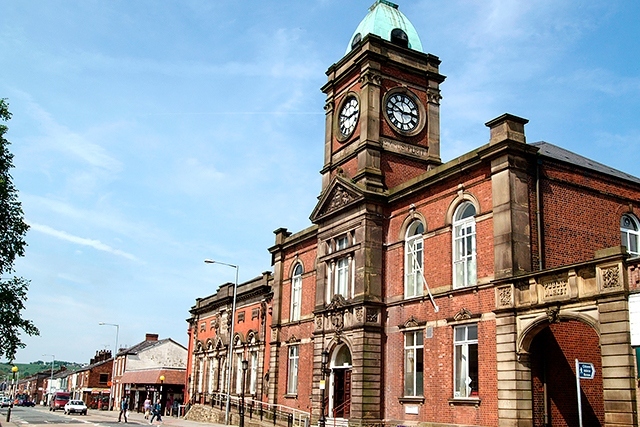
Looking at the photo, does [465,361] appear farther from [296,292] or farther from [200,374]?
[200,374]

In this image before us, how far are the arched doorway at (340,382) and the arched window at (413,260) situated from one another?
470 centimetres

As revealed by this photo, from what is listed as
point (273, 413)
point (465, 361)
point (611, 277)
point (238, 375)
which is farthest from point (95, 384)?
point (611, 277)

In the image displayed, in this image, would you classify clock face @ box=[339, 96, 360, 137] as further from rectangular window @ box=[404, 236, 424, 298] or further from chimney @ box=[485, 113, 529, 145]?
chimney @ box=[485, 113, 529, 145]

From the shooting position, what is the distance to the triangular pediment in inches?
1199

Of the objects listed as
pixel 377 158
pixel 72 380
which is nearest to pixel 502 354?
pixel 377 158

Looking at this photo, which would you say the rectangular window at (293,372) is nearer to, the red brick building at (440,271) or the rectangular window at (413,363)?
the red brick building at (440,271)

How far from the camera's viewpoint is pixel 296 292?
37531mm

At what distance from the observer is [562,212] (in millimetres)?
23359

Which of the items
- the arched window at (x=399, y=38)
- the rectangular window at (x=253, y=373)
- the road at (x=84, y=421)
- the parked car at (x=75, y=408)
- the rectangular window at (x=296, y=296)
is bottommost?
the parked car at (x=75, y=408)

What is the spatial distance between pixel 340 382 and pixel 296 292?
8031 mm

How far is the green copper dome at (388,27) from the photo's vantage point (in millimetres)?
34719

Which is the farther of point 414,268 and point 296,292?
point 296,292

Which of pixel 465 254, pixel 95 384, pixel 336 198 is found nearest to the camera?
pixel 465 254

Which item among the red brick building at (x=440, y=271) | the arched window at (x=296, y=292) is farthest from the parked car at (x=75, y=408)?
the arched window at (x=296, y=292)
